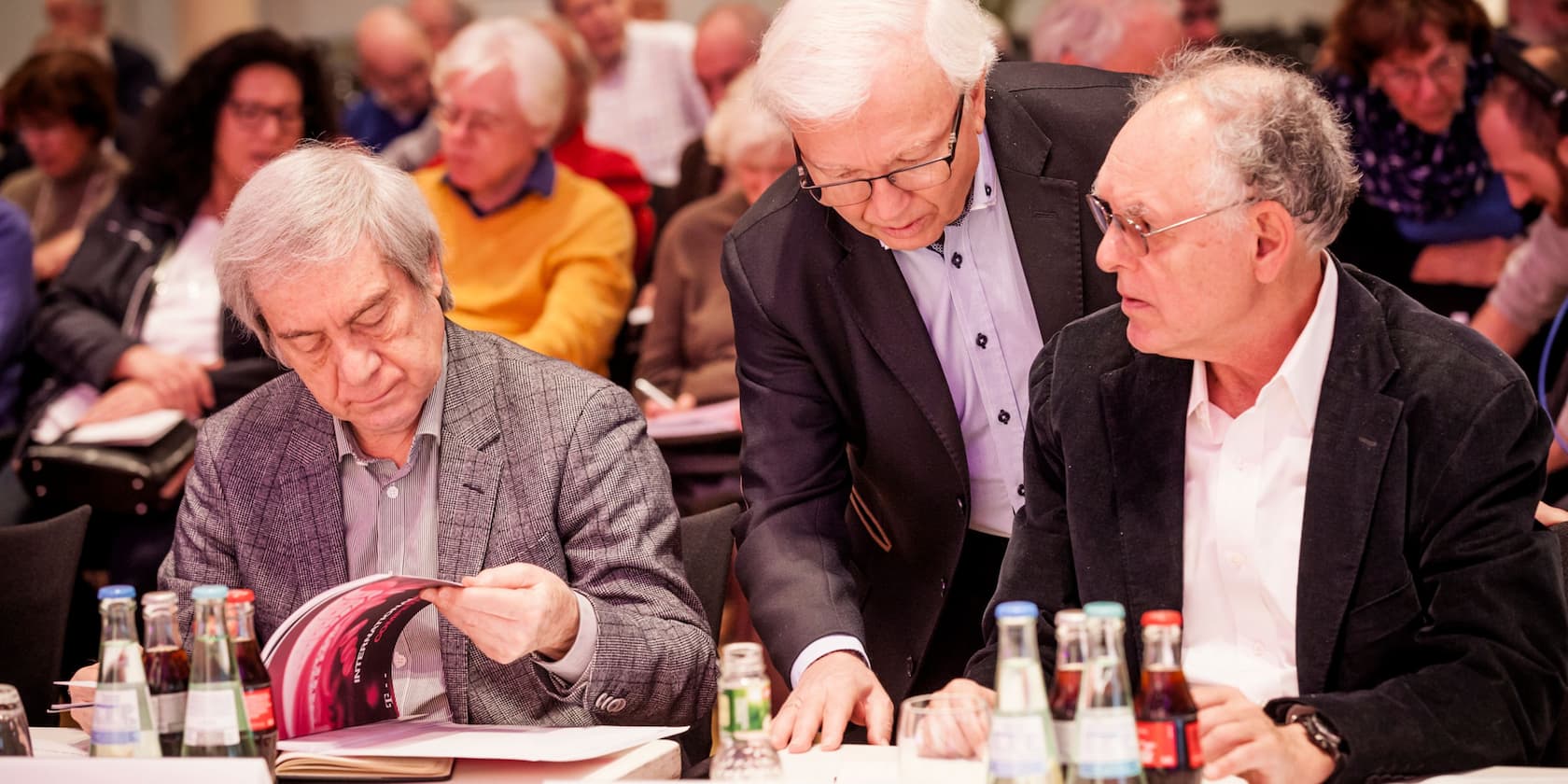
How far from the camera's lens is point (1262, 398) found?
2.03 metres

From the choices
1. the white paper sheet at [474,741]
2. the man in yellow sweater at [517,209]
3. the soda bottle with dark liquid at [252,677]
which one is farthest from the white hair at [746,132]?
the soda bottle with dark liquid at [252,677]

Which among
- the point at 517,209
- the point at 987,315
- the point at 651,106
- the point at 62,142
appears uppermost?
the point at 651,106

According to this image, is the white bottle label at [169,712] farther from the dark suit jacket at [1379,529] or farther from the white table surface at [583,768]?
the dark suit jacket at [1379,529]

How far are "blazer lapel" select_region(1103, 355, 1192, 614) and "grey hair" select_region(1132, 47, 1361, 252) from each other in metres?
0.27

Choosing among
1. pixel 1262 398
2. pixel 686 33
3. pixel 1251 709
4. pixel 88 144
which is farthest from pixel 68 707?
→ pixel 686 33

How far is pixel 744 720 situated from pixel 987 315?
114 centimetres

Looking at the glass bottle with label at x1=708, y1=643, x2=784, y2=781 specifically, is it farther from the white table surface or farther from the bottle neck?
the bottle neck

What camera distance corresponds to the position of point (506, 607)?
194 cm

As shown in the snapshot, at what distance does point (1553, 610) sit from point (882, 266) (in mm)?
1098

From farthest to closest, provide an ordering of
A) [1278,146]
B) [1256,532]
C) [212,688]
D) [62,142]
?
[62,142] < [1256,532] < [1278,146] < [212,688]

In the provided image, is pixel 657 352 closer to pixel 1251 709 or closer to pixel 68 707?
pixel 68 707

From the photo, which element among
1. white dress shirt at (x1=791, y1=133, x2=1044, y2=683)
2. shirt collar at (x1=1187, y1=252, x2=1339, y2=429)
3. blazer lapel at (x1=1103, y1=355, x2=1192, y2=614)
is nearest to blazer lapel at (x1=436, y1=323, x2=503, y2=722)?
white dress shirt at (x1=791, y1=133, x2=1044, y2=683)

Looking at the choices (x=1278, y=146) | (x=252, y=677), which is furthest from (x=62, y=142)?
(x=1278, y=146)

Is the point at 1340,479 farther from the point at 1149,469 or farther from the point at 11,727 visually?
the point at 11,727
